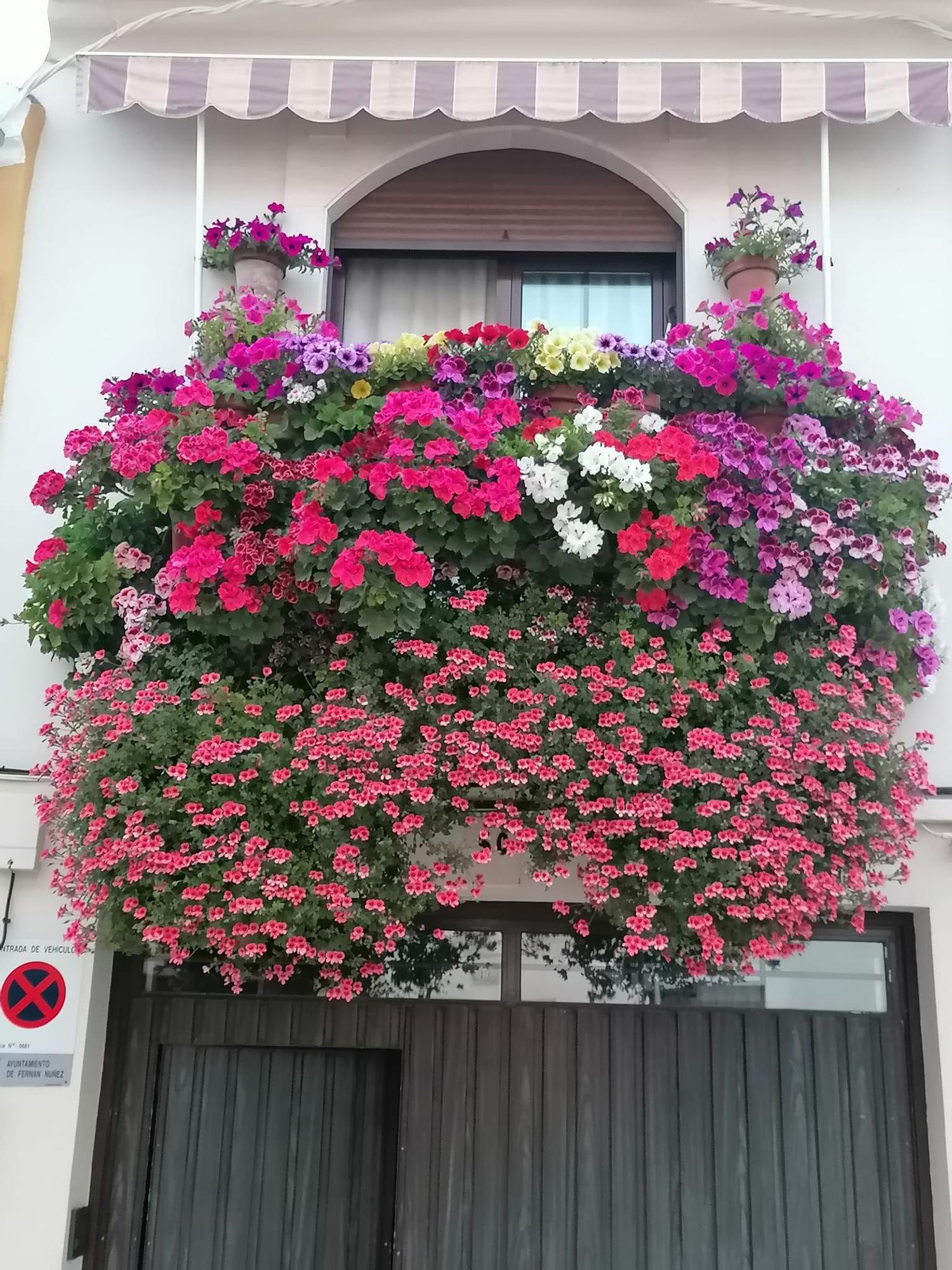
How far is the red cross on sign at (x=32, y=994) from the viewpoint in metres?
4.62

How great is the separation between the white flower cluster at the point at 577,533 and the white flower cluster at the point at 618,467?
0.50ft

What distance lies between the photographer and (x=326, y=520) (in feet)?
13.4

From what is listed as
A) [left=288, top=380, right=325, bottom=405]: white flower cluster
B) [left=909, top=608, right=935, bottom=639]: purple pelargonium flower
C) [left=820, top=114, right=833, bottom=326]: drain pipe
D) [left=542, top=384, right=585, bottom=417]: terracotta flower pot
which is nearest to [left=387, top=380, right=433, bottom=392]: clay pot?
[left=288, top=380, right=325, bottom=405]: white flower cluster

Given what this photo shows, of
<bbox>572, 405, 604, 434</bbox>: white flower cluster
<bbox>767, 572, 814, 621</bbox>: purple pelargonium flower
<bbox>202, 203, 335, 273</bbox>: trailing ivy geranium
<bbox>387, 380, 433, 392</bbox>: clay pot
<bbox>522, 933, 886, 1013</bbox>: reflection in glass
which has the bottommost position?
<bbox>522, 933, 886, 1013</bbox>: reflection in glass

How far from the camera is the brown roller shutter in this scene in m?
5.75

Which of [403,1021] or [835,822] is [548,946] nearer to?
[403,1021]

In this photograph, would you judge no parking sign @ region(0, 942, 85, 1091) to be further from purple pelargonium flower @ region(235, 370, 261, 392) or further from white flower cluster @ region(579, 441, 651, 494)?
white flower cluster @ region(579, 441, 651, 494)

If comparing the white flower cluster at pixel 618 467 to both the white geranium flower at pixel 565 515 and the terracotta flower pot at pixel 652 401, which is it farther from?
the terracotta flower pot at pixel 652 401

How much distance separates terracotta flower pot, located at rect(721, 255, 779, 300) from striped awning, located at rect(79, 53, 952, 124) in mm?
654

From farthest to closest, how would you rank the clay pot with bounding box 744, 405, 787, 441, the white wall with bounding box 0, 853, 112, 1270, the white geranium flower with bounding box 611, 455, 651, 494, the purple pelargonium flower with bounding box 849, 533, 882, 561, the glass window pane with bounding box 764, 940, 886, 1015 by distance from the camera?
the glass window pane with bounding box 764, 940, 886, 1015
the clay pot with bounding box 744, 405, 787, 441
the white wall with bounding box 0, 853, 112, 1270
the purple pelargonium flower with bounding box 849, 533, 882, 561
the white geranium flower with bounding box 611, 455, 651, 494

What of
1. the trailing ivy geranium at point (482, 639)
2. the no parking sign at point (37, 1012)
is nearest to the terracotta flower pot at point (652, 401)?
the trailing ivy geranium at point (482, 639)

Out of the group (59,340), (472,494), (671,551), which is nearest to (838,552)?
(671,551)

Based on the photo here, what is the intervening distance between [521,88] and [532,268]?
85cm

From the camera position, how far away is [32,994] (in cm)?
465
